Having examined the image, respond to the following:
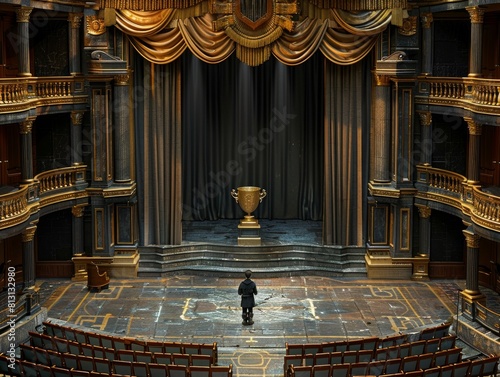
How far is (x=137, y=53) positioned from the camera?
26.7 meters

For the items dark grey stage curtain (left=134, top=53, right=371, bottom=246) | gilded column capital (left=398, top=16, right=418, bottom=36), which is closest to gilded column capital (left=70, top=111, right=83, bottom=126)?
dark grey stage curtain (left=134, top=53, right=371, bottom=246)

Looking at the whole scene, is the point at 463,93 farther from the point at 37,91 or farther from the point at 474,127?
the point at 37,91

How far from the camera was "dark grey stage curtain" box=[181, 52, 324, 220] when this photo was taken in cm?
3023

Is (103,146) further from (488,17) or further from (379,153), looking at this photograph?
(488,17)

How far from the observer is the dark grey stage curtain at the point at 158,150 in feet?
87.8

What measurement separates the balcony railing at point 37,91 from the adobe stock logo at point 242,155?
19.2 ft

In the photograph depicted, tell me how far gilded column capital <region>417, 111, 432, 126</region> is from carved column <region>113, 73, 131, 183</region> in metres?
7.69

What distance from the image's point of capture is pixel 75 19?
84.5 ft

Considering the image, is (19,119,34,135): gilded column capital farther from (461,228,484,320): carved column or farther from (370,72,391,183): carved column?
(461,228,484,320): carved column

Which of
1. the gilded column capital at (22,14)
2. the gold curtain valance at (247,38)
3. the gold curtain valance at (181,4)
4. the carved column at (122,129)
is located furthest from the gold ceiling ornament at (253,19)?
the gilded column capital at (22,14)

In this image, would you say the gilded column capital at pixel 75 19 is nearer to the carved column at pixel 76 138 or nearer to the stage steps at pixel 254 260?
the carved column at pixel 76 138

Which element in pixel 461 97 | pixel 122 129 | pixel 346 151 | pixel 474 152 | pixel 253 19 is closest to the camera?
pixel 474 152

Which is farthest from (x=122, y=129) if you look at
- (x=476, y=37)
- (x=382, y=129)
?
(x=476, y=37)

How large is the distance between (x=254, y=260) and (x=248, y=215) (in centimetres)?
155
